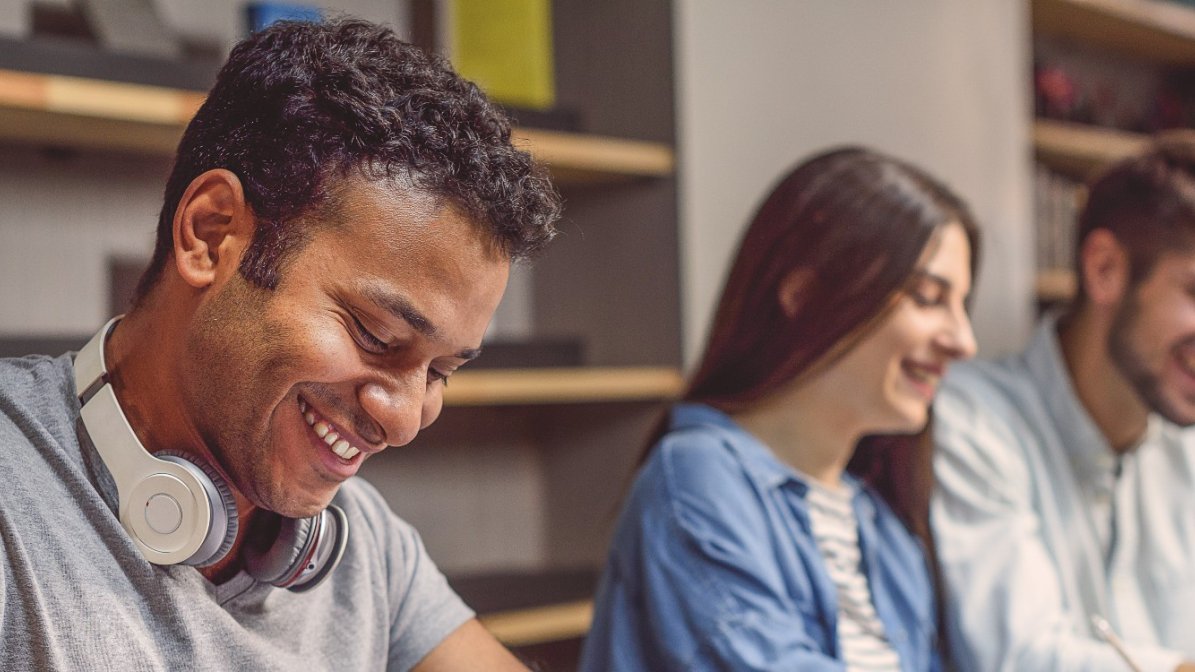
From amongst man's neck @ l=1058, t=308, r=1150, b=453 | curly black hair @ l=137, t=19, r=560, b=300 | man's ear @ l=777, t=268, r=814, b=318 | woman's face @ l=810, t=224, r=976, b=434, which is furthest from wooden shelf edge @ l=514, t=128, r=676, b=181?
curly black hair @ l=137, t=19, r=560, b=300

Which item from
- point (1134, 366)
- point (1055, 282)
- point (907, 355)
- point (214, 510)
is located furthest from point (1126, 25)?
point (214, 510)

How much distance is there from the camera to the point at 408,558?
1.00 m

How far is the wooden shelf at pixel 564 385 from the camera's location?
1.79 m

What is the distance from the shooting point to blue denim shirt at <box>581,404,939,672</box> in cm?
131

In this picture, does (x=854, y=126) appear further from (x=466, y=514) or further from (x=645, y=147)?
(x=466, y=514)

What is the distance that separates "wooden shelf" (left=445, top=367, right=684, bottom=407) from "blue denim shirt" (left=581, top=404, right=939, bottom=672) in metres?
0.40

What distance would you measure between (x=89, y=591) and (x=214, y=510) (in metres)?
0.09

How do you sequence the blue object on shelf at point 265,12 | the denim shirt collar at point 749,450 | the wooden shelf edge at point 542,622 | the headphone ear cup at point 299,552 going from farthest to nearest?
the wooden shelf edge at point 542,622 → the blue object on shelf at point 265,12 → the denim shirt collar at point 749,450 → the headphone ear cup at point 299,552

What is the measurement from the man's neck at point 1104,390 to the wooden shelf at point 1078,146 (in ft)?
2.86

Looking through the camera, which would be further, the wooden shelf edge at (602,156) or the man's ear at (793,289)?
the wooden shelf edge at (602,156)

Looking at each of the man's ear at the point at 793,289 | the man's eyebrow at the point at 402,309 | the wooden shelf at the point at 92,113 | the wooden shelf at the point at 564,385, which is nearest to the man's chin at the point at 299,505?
the man's eyebrow at the point at 402,309

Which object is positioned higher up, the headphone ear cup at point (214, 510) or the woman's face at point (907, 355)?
the headphone ear cup at point (214, 510)

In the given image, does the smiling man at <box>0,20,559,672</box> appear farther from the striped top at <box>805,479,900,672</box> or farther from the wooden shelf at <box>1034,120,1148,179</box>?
the wooden shelf at <box>1034,120,1148,179</box>

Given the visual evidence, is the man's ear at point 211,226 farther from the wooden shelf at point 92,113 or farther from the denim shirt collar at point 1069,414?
the denim shirt collar at point 1069,414
